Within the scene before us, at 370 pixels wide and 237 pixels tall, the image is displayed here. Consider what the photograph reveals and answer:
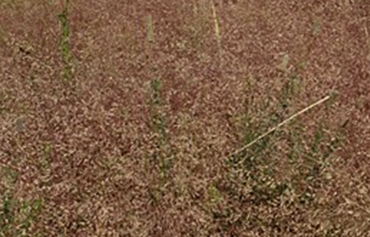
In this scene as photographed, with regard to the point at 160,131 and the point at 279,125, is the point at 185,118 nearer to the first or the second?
the point at 160,131

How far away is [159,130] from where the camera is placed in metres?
3.07

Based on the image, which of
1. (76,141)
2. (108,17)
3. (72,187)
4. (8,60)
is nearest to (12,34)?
(8,60)

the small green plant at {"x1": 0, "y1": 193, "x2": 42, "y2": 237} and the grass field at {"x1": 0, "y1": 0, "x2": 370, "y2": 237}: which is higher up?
the small green plant at {"x1": 0, "y1": 193, "x2": 42, "y2": 237}

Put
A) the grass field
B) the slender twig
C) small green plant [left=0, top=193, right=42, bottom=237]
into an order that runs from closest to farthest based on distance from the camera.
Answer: small green plant [left=0, top=193, right=42, bottom=237], the grass field, the slender twig

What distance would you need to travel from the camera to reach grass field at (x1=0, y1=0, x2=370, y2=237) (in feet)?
8.70

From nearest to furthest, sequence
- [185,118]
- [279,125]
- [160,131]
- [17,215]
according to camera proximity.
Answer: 1. [17,215]
2. [279,125]
3. [160,131]
4. [185,118]

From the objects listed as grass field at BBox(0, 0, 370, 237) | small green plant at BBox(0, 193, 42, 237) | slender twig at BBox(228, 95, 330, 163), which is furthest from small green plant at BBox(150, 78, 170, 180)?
small green plant at BBox(0, 193, 42, 237)

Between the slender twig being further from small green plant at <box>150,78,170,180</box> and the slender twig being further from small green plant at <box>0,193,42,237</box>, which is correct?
small green plant at <box>0,193,42,237</box>

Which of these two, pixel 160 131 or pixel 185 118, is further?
pixel 185 118

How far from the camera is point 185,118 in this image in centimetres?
323

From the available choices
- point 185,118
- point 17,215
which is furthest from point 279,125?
point 17,215

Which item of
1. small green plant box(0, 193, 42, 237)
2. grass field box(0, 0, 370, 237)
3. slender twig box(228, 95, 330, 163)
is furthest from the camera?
slender twig box(228, 95, 330, 163)

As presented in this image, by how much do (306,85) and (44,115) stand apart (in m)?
1.54

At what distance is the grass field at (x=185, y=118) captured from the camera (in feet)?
8.70
